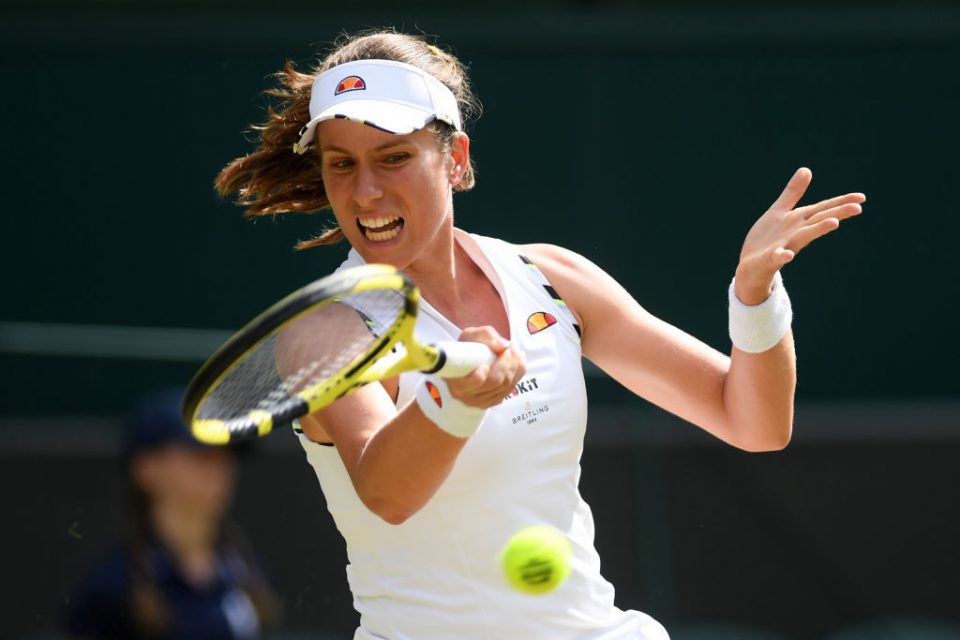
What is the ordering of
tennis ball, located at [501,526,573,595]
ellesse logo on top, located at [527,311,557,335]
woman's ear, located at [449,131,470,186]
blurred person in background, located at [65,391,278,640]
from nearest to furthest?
tennis ball, located at [501,526,573,595] < ellesse logo on top, located at [527,311,557,335] < woman's ear, located at [449,131,470,186] < blurred person in background, located at [65,391,278,640]

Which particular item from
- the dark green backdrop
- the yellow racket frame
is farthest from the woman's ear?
the dark green backdrop

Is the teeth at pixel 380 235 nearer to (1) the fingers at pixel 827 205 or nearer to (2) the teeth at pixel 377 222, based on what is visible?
(2) the teeth at pixel 377 222

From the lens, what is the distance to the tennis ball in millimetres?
2336

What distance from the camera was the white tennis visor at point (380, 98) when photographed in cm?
244

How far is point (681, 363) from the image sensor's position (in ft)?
8.89

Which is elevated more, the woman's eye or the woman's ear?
the woman's ear

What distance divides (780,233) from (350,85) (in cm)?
74

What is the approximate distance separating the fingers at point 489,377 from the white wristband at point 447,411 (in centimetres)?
1

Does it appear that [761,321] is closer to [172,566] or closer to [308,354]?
[308,354]

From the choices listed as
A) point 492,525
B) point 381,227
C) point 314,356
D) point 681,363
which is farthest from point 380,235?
point 681,363

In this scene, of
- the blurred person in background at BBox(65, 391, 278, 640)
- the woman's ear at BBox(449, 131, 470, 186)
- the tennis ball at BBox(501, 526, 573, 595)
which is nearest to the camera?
the tennis ball at BBox(501, 526, 573, 595)

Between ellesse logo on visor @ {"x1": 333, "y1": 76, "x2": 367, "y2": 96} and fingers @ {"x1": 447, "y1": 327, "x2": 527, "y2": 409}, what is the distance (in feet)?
1.79

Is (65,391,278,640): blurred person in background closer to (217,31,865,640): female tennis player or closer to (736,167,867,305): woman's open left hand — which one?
(217,31,865,640): female tennis player

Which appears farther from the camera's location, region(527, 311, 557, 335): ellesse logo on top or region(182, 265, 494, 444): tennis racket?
region(527, 311, 557, 335): ellesse logo on top
